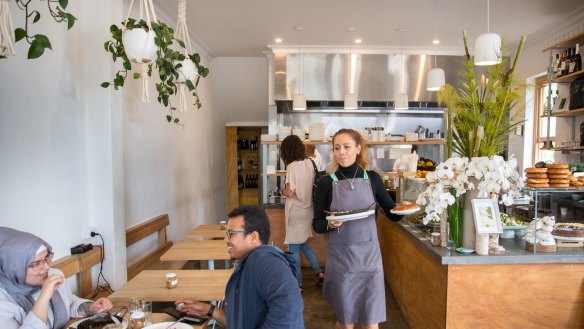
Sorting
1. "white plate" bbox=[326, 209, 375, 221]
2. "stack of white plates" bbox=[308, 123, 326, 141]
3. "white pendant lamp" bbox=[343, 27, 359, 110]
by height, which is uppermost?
"white pendant lamp" bbox=[343, 27, 359, 110]

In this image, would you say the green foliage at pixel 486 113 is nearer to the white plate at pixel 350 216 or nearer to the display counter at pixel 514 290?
the display counter at pixel 514 290

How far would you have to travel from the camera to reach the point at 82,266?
104 inches

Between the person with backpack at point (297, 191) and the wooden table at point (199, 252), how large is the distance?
84cm

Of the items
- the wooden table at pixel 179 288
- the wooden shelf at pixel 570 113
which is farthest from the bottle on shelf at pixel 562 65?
the wooden table at pixel 179 288

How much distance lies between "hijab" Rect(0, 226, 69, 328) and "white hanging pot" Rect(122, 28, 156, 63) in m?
1.07

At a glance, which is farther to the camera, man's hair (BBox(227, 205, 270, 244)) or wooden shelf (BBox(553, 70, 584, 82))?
wooden shelf (BBox(553, 70, 584, 82))

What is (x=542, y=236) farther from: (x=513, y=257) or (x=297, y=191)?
(x=297, y=191)

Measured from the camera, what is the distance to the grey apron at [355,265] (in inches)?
85.4

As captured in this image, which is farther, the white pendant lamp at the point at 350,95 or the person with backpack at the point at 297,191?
the white pendant lamp at the point at 350,95

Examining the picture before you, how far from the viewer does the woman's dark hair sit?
3.98 meters

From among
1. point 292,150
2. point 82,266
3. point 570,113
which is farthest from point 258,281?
point 570,113

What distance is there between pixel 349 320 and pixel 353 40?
4784 millimetres

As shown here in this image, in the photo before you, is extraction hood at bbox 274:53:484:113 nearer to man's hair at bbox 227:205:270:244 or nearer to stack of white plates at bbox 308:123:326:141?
stack of white plates at bbox 308:123:326:141

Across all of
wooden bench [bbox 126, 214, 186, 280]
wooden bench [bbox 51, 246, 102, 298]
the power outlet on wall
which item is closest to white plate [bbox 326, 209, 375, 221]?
wooden bench [bbox 51, 246, 102, 298]
